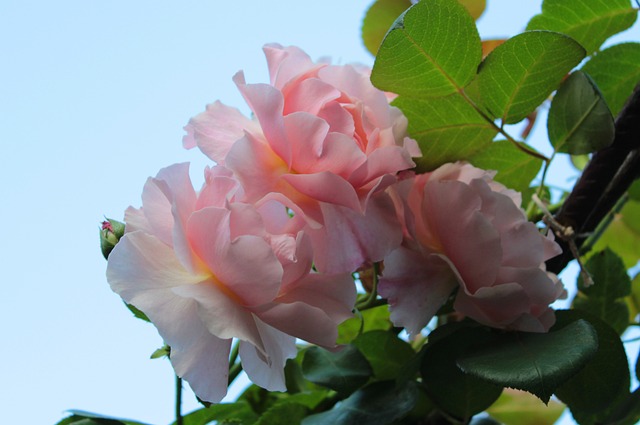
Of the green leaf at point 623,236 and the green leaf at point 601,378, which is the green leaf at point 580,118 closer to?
the green leaf at point 601,378

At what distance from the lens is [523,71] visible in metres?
0.41

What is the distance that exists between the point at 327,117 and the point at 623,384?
0.24 meters

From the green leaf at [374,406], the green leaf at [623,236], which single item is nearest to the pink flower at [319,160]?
the green leaf at [374,406]

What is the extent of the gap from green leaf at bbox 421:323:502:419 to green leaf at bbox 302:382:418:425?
0.06 ft

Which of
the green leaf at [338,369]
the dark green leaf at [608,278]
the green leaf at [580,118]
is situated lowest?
the dark green leaf at [608,278]

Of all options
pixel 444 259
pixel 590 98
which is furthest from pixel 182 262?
pixel 590 98

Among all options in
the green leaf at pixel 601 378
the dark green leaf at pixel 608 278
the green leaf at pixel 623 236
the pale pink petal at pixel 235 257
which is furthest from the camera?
the green leaf at pixel 623 236

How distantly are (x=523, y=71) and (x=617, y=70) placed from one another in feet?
0.35

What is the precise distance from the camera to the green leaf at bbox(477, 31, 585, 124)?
0.39 metres

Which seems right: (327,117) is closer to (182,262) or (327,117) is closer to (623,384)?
(182,262)

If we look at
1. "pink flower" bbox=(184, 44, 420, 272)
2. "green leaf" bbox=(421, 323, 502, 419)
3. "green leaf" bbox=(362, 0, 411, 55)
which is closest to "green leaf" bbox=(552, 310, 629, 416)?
"green leaf" bbox=(421, 323, 502, 419)

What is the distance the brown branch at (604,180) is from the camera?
0.43 metres

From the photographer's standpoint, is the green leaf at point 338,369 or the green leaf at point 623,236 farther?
the green leaf at point 623,236

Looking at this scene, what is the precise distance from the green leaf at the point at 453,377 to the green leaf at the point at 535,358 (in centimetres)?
3
